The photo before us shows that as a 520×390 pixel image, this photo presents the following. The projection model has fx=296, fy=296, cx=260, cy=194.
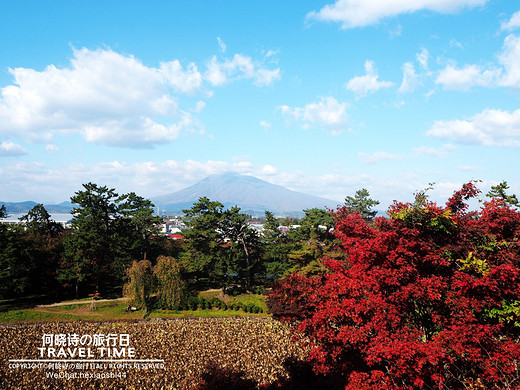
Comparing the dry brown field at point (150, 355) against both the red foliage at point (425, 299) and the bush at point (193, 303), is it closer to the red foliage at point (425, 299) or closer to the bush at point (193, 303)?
the bush at point (193, 303)

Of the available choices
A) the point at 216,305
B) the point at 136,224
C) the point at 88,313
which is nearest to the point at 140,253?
the point at 136,224

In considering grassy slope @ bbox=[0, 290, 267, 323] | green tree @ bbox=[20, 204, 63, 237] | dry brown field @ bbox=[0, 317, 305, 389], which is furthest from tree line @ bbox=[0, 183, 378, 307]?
green tree @ bbox=[20, 204, 63, 237]

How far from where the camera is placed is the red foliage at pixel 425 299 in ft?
22.7

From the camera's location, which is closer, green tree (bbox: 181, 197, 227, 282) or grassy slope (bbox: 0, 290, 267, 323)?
grassy slope (bbox: 0, 290, 267, 323)

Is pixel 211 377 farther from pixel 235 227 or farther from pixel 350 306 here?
pixel 235 227

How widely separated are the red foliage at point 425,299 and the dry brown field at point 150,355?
6.44 m

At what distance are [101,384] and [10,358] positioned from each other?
637 centimetres

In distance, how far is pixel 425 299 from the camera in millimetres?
7578

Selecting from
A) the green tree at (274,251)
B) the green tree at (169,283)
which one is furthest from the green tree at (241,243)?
the green tree at (169,283)

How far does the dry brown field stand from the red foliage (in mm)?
6441

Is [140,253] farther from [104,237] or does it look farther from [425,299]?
[425,299]

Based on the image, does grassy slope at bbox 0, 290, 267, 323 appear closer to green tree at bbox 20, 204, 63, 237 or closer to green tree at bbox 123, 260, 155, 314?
green tree at bbox 123, 260, 155, 314

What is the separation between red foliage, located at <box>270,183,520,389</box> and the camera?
6.91m

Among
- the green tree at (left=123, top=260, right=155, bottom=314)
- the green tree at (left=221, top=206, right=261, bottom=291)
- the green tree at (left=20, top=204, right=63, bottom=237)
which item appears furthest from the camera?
the green tree at (left=20, top=204, right=63, bottom=237)
